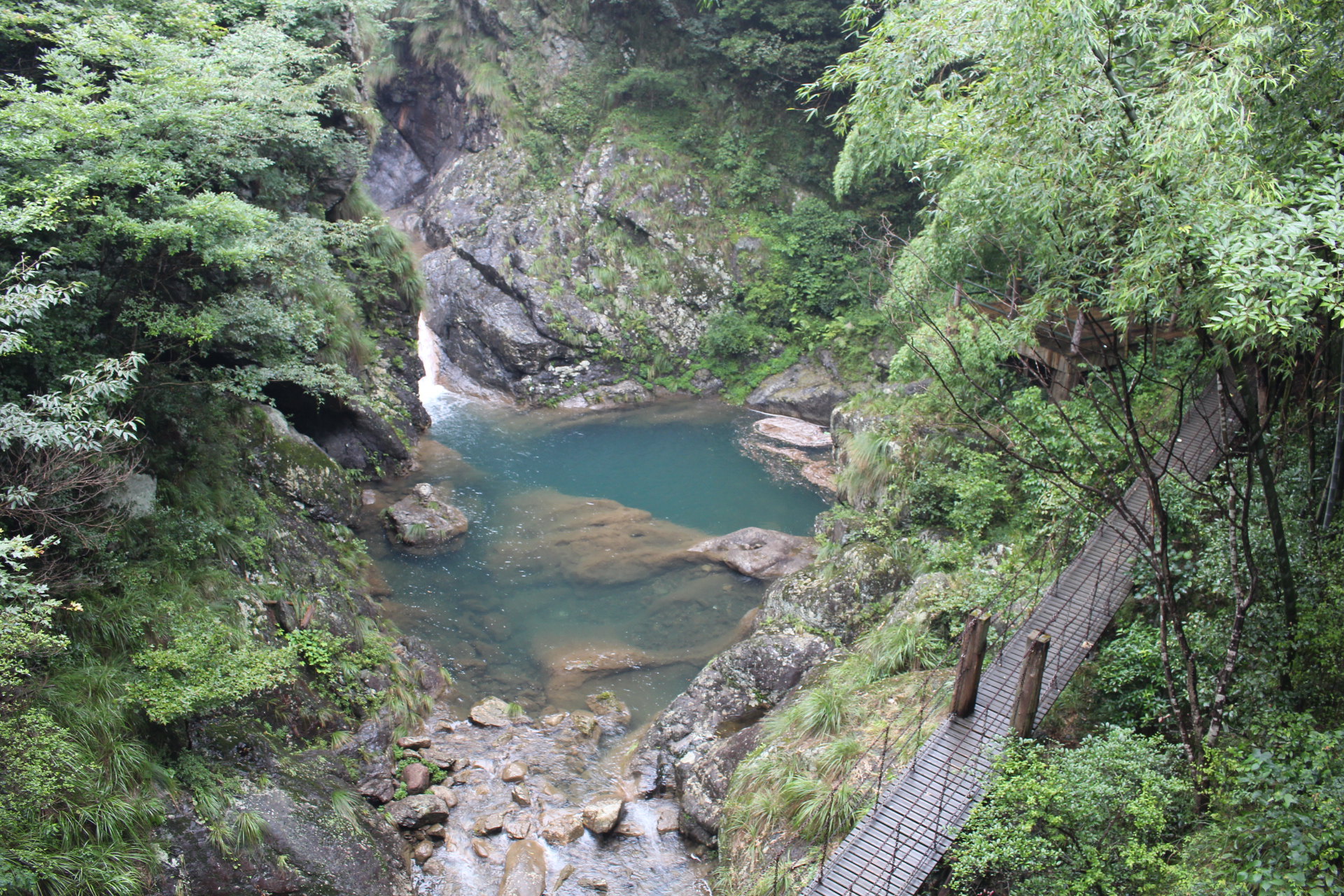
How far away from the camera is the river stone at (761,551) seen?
1271 centimetres

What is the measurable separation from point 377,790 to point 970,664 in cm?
576

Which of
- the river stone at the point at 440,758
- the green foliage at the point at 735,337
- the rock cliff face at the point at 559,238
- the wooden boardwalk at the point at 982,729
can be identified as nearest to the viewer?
the wooden boardwalk at the point at 982,729

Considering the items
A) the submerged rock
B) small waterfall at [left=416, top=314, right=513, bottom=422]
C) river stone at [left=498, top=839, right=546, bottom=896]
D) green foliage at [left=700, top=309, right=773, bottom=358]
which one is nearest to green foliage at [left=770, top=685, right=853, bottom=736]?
river stone at [left=498, top=839, right=546, bottom=896]

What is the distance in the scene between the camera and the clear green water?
1045 cm

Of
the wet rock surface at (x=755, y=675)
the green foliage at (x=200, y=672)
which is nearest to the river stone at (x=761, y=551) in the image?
the wet rock surface at (x=755, y=675)

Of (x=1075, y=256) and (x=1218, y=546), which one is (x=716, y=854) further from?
(x=1075, y=256)

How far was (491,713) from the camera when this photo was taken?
30.0ft

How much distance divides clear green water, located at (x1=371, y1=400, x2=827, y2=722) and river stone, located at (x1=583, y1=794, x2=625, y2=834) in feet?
7.27

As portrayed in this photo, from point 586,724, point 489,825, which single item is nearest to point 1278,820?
point 489,825

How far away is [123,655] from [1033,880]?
6982 mm

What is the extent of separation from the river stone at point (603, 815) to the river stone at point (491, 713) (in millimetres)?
2112

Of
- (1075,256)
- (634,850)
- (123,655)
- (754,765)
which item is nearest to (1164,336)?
(1075,256)

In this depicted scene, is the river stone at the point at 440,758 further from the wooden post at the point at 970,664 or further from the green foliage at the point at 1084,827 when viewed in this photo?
the green foliage at the point at 1084,827

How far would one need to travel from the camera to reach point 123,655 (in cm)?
612
